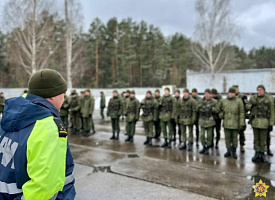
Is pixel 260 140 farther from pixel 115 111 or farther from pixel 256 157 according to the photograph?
pixel 115 111

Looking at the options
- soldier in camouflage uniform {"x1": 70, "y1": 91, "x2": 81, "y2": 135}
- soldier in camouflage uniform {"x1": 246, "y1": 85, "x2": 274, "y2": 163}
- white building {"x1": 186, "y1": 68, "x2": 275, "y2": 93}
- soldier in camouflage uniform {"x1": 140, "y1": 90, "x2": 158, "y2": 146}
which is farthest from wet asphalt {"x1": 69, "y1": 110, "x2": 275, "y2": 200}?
white building {"x1": 186, "y1": 68, "x2": 275, "y2": 93}

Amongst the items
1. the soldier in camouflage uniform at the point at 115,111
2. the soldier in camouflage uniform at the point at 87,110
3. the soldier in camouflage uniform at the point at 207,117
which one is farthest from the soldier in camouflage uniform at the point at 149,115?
the soldier in camouflage uniform at the point at 87,110

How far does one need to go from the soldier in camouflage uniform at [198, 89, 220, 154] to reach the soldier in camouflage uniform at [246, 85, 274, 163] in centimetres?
107

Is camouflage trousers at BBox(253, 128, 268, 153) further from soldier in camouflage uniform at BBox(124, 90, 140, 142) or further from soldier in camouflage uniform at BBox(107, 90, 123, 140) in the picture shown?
soldier in camouflage uniform at BBox(107, 90, 123, 140)

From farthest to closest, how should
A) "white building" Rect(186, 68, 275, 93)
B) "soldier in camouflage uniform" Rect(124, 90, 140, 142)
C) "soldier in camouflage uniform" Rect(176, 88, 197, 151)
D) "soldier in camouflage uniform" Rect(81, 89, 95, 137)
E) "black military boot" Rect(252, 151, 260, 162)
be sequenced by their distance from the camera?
"white building" Rect(186, 68, 275, 93) < "soldier in camouflage uniform" Rect(81, 89, 95, 137) < "soldier in camouflage uniform" Rect(124, 90, 140, 142) < "soldier in camouflage uniform" Rect(176, 88, 197, 151) < "black military boot" Rect(252, 151, 260, 162)

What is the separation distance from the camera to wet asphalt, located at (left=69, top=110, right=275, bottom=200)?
396cm

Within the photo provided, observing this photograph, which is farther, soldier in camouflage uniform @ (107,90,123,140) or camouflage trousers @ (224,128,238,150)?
soldier in camouflage uniform @ (107,90,123,140)

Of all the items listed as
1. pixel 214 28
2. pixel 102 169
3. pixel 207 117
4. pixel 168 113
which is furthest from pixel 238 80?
pixel 102 169

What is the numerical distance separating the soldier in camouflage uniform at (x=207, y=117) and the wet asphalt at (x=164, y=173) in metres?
0.36

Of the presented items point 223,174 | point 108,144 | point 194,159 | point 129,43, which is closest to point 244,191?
point 223,174

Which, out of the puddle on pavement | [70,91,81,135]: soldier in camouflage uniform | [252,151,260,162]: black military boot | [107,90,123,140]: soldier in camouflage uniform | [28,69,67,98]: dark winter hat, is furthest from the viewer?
[70,91,81,135]: soldier in camouflage uniform

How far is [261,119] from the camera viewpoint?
19.1ft

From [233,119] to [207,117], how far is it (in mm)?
778

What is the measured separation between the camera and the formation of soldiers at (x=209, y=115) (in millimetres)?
5863
